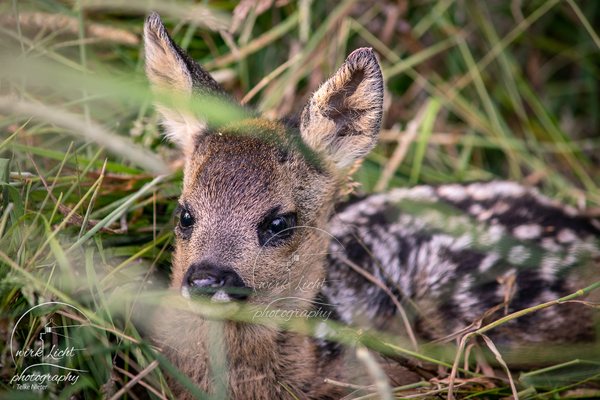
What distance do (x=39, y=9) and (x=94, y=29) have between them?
329 mm

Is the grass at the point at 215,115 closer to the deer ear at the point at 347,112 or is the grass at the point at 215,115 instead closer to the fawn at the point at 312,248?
the fawn at the point at 312,248

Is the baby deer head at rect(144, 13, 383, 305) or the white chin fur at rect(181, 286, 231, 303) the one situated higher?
the baby deer head at rect(144, 13, 383, 305)

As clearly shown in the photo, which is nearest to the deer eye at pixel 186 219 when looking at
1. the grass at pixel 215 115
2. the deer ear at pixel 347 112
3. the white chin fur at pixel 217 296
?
the grass at pixel 215 115

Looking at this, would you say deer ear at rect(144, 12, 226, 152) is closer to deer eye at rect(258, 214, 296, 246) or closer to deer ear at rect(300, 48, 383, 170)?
deer ear at rect(300, 48, 383, 170)

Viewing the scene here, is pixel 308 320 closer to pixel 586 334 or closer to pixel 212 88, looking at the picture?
pixel 212 88

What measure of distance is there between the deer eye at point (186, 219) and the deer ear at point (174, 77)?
442mm

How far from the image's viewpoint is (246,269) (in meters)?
2.10

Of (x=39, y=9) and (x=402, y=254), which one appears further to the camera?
(x=39, y=9)

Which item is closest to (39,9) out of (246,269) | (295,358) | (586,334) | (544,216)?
(246,269)

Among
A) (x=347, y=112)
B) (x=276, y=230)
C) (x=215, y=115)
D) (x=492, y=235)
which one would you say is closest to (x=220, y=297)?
(x=276, y=230)

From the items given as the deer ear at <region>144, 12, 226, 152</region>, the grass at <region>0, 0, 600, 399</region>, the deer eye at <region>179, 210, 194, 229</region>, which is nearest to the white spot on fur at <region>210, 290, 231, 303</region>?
the grass at <region>0, 0, 600, 399</region>

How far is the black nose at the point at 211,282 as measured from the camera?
6.23 feet

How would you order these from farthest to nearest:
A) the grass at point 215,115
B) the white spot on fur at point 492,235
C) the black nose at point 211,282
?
the white spot on fur at point 492,235 < the grass at point 215,115 < the black nose at point 211,282

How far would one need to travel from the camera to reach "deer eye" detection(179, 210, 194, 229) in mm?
2246
